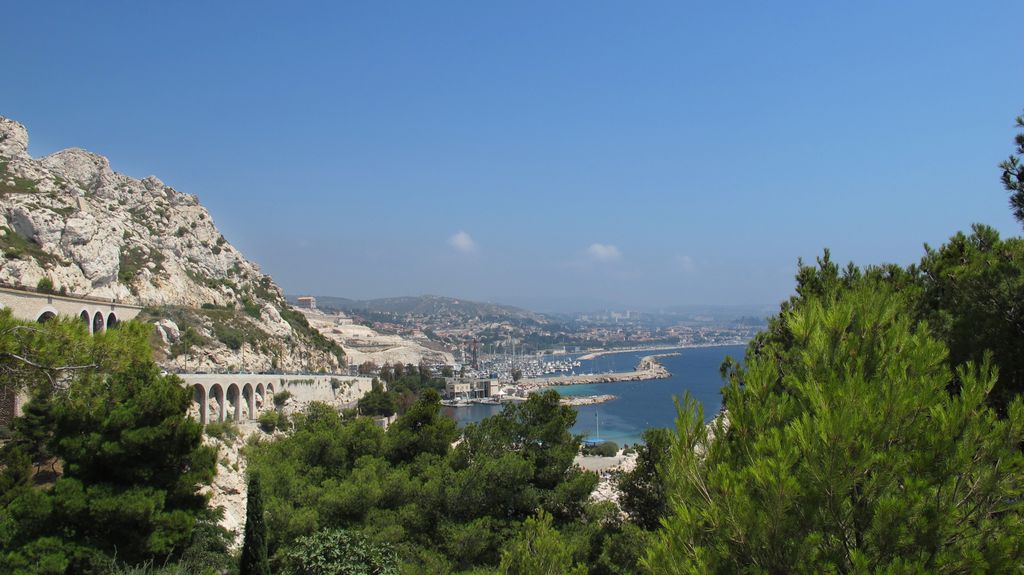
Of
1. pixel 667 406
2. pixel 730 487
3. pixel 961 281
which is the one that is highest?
pixel 961 281

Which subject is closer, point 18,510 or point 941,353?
point 941,353

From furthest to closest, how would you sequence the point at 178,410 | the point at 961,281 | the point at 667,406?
the point at 667,406 < the point at 178,410 < the point at 961,281

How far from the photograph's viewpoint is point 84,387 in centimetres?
766

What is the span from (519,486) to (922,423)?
5617mm

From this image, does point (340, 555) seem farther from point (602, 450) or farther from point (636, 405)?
point (636, 405)

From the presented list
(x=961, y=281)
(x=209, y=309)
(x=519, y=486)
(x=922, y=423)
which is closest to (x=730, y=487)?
(x=922, y=423)

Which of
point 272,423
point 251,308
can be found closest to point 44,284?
point 272,423

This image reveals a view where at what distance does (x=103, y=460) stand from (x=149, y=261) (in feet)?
108

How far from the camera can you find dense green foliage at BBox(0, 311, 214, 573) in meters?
7.11

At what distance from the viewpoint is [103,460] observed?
25.0 feet

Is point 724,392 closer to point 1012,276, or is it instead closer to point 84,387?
point 1012,276

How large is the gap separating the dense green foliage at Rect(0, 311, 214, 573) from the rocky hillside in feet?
61.9

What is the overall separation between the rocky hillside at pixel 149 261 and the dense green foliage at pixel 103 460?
18863 mm

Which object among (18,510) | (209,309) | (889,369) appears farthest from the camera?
(209,309)
